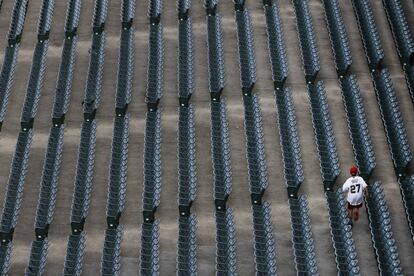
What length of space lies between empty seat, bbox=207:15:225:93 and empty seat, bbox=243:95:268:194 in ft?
2.44

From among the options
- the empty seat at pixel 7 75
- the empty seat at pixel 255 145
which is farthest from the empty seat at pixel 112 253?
the empty seat at pixel 7 75

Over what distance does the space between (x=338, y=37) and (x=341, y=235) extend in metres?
6.04

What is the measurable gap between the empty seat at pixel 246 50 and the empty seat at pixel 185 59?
105cm

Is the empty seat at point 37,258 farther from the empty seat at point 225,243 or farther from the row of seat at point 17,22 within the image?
the row of seat at point 17,22

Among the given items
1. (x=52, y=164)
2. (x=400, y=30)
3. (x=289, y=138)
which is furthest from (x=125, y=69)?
(x=400, y=30)

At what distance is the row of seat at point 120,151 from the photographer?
582 inches

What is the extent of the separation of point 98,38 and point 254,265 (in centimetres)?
770

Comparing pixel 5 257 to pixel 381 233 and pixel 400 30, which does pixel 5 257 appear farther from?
pixel 400 30

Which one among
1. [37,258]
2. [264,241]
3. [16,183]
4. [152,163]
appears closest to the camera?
[264,241]

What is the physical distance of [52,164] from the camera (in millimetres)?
16750

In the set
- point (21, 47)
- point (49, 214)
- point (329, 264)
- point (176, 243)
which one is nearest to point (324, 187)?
point (329, 264)

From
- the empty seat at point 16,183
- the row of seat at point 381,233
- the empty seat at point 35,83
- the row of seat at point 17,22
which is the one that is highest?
the row of seat at point 17,22

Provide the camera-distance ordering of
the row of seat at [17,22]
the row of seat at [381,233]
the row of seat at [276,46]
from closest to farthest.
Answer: the row of seat at [381,233] → the row of seat at [276,46] → the row of seat at [17,22]

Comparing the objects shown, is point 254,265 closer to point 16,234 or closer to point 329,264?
point 329,264
